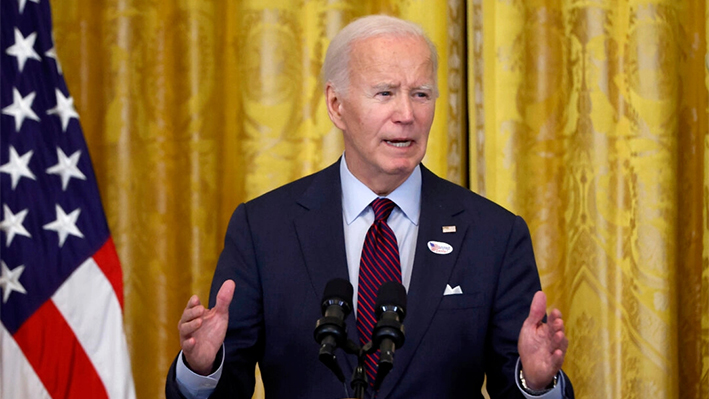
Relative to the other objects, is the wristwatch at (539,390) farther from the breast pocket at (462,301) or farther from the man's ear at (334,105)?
the man's ear at (334,105)

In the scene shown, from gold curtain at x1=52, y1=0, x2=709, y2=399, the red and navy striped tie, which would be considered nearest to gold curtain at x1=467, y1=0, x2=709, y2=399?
gold curtain at x1=52, y1=0, x2=709, y2=399

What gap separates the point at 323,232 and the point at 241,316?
316 millimetres

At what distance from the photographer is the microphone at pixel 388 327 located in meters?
1.47

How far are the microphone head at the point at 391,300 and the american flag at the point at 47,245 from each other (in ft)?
4.96

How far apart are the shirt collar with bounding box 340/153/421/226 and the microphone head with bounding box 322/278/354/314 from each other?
684 mm

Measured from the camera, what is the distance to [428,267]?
214cm

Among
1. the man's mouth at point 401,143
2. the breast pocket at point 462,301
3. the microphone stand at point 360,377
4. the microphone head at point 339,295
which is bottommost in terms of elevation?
the breast pocket at point 462,301

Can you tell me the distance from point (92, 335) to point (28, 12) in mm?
1143

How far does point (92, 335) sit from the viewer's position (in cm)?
277

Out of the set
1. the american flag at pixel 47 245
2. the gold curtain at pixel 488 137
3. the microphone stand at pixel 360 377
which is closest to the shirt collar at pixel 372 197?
the microphone stand at pixel 360 377

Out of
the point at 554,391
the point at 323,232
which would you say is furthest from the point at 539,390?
the point at 323,232

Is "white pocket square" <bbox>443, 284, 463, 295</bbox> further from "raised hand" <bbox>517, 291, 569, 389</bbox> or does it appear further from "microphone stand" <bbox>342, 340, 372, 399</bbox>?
"microphone stand" <bbox>342, 340, 372, 399</bbox>

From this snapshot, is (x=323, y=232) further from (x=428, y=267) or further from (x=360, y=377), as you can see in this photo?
(x=360, y=377)

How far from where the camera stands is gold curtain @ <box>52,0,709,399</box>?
3.28 meters
